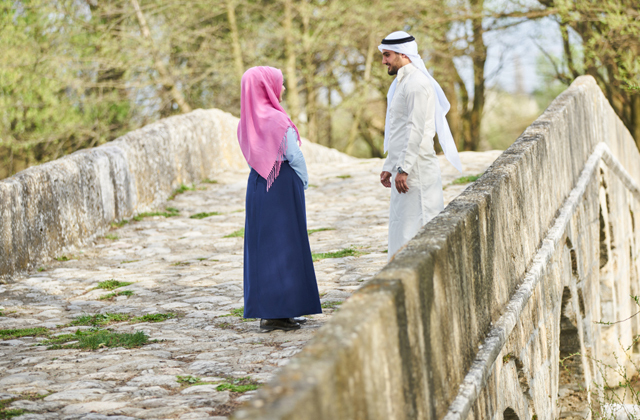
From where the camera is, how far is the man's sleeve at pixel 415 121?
4.53m

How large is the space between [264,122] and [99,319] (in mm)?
1849

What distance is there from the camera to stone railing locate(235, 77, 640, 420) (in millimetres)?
1911

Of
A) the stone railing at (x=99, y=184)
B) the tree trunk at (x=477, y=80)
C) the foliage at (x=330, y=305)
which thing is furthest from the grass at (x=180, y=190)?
the tree trunk at (x=477, y=80)

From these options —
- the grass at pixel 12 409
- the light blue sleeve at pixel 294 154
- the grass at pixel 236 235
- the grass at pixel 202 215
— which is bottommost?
the grass at pixel 12 409

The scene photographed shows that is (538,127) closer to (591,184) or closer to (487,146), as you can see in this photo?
(591,184)

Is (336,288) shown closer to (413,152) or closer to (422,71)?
(413,152)

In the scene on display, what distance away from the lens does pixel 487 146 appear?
110 feet

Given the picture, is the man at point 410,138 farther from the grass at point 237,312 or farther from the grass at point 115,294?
the grass at point 115,294

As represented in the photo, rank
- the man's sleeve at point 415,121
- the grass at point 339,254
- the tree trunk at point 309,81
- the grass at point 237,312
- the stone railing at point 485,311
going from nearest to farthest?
the stone railing at point 485,311, the man's sleeve at point 415,121, the grass at point 237,312, the grass at point 339,254, the tree trunk at point 309,81

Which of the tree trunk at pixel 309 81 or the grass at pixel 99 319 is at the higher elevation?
the tree trunk at pixel 309 81

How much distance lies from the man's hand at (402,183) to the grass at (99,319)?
83.7 inches

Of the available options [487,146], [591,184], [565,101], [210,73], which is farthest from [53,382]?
[487,146]

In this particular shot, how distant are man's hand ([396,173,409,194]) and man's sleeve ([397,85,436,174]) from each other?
5 centimetres

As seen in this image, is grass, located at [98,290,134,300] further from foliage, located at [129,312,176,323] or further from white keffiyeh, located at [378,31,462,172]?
white keffiyeh, located at [378,31,462,172]
